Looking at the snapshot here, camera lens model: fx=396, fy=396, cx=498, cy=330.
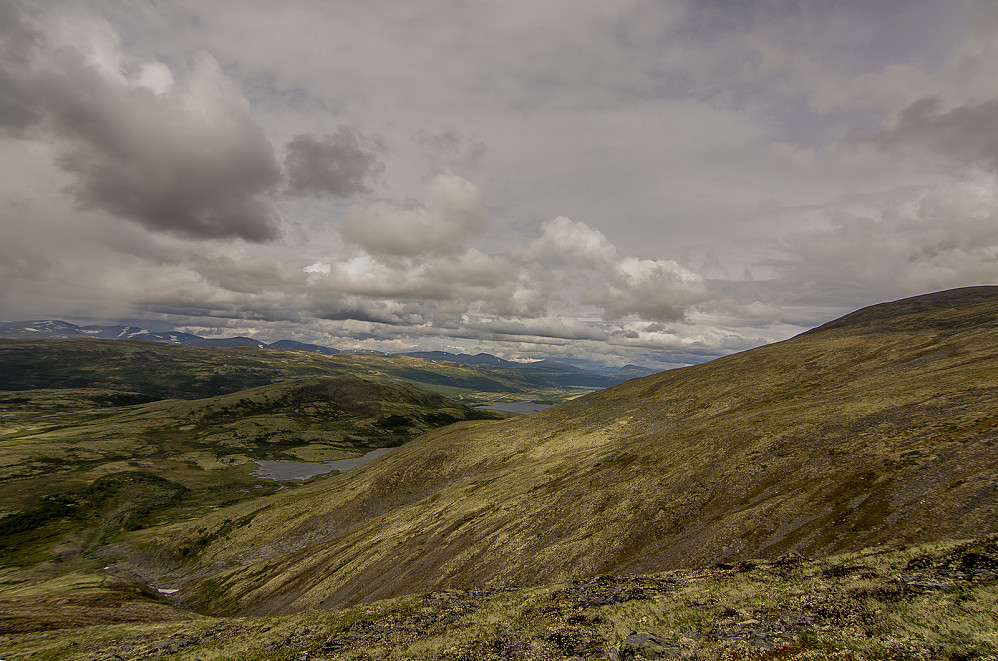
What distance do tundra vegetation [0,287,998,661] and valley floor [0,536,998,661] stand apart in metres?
0.15

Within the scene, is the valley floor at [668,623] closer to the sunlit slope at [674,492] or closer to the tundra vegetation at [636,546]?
the tundra vegetation at [636,546]

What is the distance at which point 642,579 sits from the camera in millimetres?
30812

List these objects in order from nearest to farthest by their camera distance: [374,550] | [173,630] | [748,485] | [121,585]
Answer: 1. [173,630]
2. [748,485]
3. [374,550]
4. [121,585]

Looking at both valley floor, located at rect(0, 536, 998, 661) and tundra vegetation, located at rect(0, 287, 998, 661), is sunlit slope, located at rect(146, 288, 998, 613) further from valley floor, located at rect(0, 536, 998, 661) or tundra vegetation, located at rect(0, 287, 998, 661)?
valley floor, located at rect(0, 536, 998, 661)

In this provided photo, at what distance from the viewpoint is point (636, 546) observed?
40469 millimetres

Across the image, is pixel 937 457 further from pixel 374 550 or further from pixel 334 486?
pixel 334 486

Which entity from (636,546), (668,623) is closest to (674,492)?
(636,546)

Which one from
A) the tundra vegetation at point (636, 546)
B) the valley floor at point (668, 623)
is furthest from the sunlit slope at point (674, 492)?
the valley floor at point (668, 623)

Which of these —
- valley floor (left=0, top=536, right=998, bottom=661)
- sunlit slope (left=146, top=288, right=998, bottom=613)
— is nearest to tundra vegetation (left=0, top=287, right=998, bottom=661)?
valley floor (left=0, top=536, right=998, bottom=661)

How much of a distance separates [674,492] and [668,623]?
91.6 ft

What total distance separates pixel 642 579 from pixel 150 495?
616 ft

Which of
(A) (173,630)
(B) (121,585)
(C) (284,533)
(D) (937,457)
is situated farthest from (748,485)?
(B) (121,585)

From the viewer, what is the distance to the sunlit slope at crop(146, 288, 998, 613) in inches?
1375

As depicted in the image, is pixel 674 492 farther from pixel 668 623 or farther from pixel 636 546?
pixel 668 623
